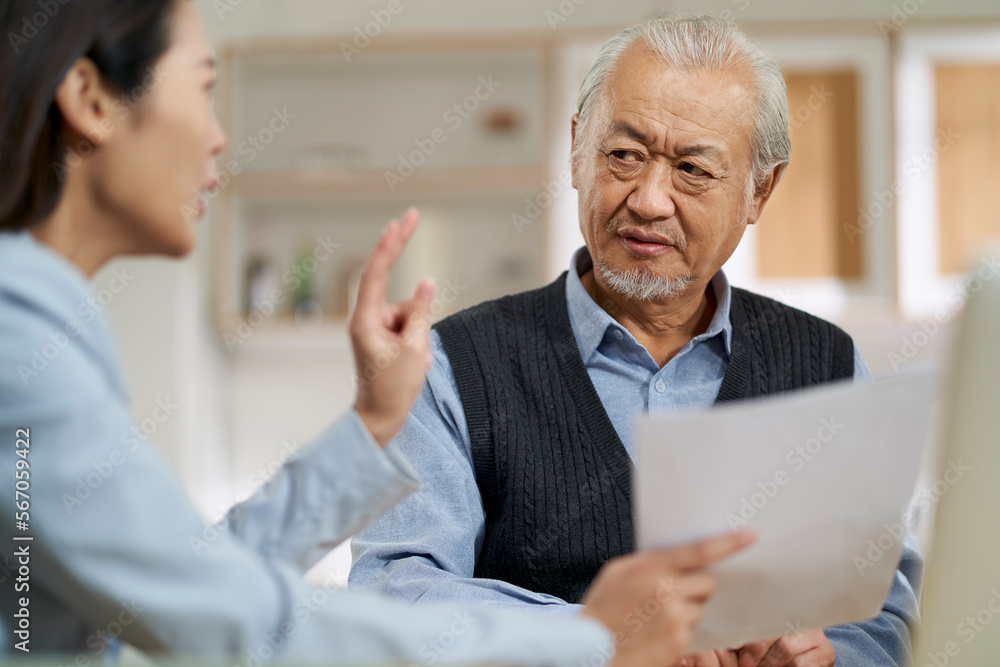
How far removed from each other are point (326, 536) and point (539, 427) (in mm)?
559

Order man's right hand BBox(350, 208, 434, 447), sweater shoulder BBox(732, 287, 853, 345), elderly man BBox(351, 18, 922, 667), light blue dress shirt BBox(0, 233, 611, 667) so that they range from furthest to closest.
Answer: sweater shoulder BBox(732, 287, 853, 345)
elderly man BBox(351, 18, 922, 667)
man's right hand BBox(350, 208, 434, 447)
light blue dress shirt BBox(0, 233, 611, 667)

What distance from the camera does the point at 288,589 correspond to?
619 mm

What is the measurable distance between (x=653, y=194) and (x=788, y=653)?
2.12 ft

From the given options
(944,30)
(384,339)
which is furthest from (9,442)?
(944,30)

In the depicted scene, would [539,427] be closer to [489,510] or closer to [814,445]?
[489,510]

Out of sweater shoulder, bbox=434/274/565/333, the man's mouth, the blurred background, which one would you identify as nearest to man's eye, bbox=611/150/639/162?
the man's mouth

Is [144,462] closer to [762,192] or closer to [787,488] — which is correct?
[787,488]

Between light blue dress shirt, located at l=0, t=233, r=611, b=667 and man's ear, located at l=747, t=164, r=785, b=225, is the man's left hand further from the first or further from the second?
man's ear, located at l=747, t=164, r=785, b=225

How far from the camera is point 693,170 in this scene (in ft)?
4.57

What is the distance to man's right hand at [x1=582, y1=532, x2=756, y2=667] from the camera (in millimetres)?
719

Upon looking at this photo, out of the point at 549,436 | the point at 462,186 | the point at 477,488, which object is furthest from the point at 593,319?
the point at 462,186

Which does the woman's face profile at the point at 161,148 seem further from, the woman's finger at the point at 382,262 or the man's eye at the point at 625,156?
the man's eye at the point at 625,156

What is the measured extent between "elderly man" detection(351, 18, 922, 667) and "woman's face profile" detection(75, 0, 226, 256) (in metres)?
0.58

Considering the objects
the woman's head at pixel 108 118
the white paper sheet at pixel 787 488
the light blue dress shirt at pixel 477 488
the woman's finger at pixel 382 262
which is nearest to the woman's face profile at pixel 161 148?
the woman's head at pixel 108 118
